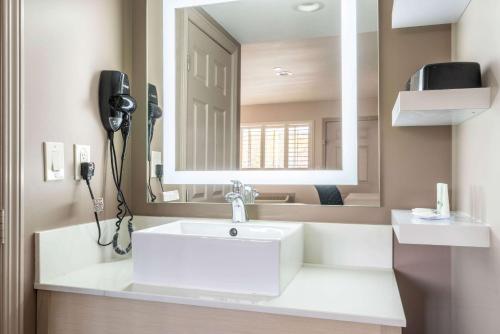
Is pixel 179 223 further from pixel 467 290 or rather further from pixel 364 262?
pixel 467 290

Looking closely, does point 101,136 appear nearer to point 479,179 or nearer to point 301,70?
point 301,70

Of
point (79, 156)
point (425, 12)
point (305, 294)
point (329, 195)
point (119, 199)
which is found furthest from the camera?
point (119, 199)

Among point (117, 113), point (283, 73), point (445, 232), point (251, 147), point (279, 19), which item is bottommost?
point (445, 232)

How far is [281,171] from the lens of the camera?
157cm

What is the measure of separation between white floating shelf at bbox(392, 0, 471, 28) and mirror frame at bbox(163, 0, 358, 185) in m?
0.19

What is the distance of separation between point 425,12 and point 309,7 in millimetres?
443

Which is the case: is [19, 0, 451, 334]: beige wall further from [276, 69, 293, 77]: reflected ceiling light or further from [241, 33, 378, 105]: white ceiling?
[276, 69, 293, 77]: reflected ceiling light

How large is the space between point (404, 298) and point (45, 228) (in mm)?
1242

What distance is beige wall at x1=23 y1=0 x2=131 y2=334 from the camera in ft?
3.97

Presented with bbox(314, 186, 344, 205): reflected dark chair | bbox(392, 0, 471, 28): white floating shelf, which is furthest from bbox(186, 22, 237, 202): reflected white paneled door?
bbox(392, 0, 471, 28): white floating shelf

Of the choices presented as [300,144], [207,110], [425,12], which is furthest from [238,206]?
[425,12]

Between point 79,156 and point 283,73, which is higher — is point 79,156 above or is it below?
below

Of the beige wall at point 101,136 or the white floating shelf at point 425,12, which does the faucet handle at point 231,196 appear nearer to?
the beige wall at point 101,136

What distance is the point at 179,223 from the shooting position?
1.53 m
